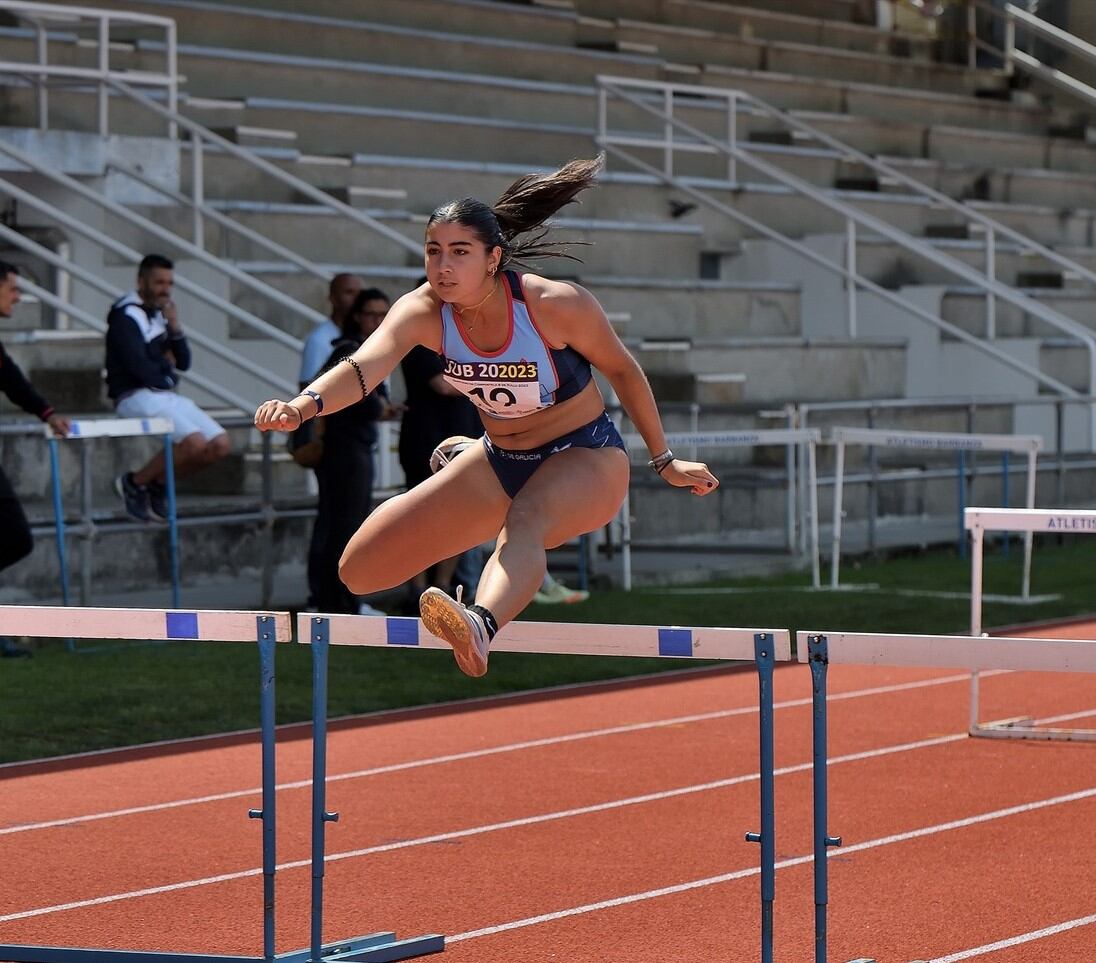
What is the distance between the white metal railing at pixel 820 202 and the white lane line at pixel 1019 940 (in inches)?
452

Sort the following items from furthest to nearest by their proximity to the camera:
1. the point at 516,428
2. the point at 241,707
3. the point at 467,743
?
the point at 241,707 → the point at 467,743 → the point at 516,428

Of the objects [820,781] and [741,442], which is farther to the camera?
[741,442]

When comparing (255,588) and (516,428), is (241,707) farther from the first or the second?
(516,428)

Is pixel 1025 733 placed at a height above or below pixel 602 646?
below

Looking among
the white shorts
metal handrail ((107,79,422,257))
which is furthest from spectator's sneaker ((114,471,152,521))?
metal handrail ((107,79,422,257))

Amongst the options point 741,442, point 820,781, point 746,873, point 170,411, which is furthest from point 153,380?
point 820,781

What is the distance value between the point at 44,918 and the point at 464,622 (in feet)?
5.97

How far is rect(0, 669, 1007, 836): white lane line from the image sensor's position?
22.9ft

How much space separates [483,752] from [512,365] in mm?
3266

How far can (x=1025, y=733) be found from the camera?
8391 mm

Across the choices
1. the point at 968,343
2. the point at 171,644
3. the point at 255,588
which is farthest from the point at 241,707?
the point at 968,343

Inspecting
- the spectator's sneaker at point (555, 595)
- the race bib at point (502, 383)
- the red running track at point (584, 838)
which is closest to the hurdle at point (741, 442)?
the spectator's sneaker at point (555, 595)

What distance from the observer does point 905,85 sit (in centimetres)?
2309

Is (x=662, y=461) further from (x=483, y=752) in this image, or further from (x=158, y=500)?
(x=158, y=500)
